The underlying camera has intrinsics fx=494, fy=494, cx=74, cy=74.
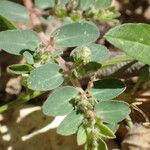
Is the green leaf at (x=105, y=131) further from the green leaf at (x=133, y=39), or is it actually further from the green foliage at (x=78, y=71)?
the green leaf at (x=133, y=39)

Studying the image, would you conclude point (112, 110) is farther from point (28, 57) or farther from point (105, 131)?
point (28, 57)

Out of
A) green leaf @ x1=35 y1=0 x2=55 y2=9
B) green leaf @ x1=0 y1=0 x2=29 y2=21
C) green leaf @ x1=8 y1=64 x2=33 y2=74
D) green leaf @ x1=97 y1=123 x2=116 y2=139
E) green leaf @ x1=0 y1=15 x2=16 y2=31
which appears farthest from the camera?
green leaf @ x1=35 y1=0 x2=55 y2=9

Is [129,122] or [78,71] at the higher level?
[78,71]

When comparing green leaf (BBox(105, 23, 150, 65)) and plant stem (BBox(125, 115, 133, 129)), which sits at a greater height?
green leaf (BBox(105, 23, 150, 65))

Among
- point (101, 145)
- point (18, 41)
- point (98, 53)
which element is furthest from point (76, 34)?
point (101, 145)

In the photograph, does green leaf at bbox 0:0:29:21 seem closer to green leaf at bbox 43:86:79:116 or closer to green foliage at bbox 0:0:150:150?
green foliage at bbox 0:0:150:150

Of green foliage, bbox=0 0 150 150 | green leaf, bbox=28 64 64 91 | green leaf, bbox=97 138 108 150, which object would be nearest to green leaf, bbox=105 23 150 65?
green foliage, bbox=0 0 150 150
